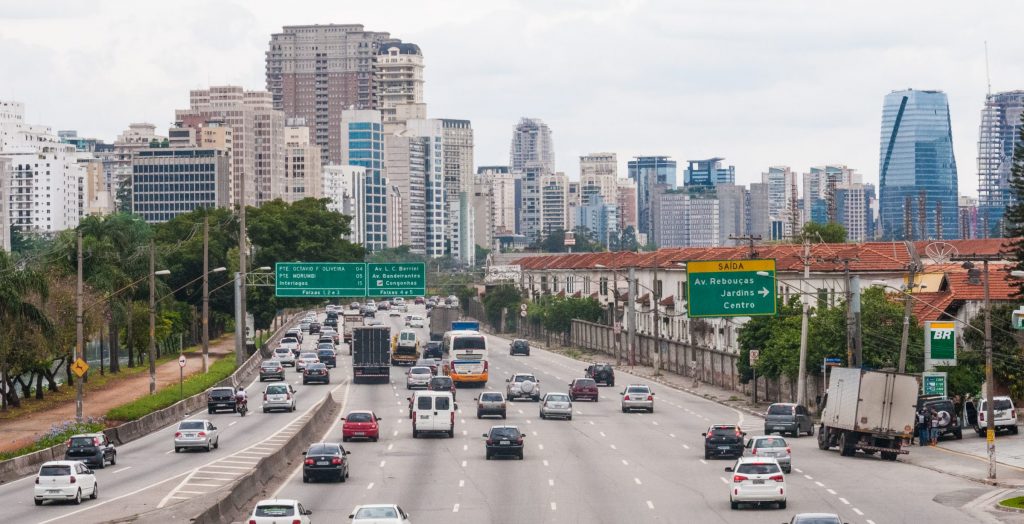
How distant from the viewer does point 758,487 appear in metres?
40.8

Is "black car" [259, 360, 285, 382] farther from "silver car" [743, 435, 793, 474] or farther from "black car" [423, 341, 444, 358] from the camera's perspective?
"silver car" [743, 435, 793, 474]

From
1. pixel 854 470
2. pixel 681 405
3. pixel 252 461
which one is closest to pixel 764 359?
pixel 681 405

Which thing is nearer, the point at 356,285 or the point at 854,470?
the point at 854,470

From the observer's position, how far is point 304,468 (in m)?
47.3

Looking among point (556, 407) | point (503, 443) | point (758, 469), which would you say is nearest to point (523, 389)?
point (556, 407)

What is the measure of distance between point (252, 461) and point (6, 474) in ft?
26.7

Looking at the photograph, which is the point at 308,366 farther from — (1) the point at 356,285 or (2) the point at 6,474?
(2) the point at 6,474

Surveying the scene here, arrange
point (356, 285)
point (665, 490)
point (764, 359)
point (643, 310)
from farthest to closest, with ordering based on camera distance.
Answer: point (643, 310), point (356, 285), point (764, 359), point (665, 490)

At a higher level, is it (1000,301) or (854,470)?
(1000,301)

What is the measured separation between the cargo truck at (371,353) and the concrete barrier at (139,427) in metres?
7.52

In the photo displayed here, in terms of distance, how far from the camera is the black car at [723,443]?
181 feet

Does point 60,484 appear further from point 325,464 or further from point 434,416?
point 434,416

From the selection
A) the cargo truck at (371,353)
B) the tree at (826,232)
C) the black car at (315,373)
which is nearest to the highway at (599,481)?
the cargo truck at (371,353)

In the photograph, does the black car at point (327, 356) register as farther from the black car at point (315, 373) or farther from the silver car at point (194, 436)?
the silver car at point (194, 436)
